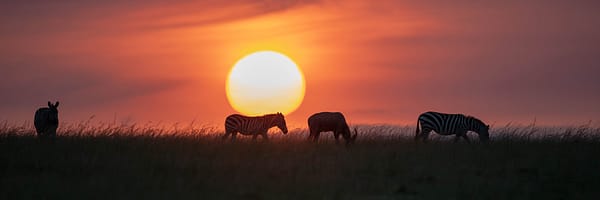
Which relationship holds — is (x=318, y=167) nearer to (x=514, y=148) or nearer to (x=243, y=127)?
(x=514, y=148)

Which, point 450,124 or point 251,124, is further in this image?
point 251,124

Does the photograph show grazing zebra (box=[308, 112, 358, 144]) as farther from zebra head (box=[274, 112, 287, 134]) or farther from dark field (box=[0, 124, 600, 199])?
zebra head (box=[274, 112, 287, 134])

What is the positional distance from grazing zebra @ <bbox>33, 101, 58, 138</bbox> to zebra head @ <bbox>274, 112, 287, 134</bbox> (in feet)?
24.5

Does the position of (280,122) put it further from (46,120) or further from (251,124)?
(46,120)

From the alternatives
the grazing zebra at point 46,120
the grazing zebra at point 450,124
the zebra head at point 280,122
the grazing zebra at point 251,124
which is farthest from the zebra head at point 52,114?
the grazing zebra at point 450,124

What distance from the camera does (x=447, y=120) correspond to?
85.5ft

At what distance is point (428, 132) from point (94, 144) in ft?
36.3

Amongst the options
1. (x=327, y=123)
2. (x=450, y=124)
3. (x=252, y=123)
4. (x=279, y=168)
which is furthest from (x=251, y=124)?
(x=279, y=168)

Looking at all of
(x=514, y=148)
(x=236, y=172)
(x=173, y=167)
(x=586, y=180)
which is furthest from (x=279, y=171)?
(x=514, y=148)

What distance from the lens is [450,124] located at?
2598 centimetres

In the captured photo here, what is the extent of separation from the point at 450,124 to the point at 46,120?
12363mm

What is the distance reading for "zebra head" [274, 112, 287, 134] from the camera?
2698 centimetres

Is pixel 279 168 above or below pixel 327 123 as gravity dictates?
below

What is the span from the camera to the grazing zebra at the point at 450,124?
25.7 m
